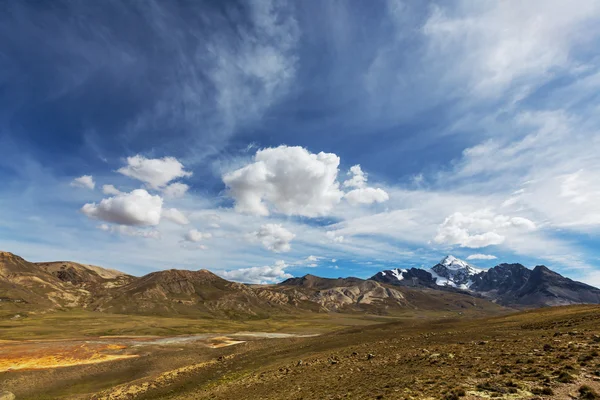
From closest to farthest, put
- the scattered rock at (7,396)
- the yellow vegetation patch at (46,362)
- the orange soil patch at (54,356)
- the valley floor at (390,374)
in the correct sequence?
the valley floor at (390,374), the scattered rock at (7,396), the yellow vegetation patch at (46,362), the orange soil patch at (54,356)

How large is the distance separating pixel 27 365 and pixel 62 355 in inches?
446

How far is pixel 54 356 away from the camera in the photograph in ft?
245

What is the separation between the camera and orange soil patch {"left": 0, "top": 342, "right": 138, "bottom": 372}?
217ft

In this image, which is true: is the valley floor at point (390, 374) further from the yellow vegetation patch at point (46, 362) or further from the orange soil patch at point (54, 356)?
the orange soil patch at point (54, 356)

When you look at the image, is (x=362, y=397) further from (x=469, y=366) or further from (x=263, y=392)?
Result: (x=263, y=392)

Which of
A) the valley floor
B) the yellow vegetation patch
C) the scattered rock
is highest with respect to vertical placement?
the valley floor

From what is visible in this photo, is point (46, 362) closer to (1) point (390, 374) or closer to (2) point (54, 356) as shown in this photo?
(2) point (54, 356)

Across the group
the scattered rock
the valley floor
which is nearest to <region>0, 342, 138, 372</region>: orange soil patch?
the valley floor

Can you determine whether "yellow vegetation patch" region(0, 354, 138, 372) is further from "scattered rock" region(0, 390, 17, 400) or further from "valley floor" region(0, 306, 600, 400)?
"scattered rock" region(0, 390, 17, 400)

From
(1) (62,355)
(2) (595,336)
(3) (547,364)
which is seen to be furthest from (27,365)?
(2) (595,336)

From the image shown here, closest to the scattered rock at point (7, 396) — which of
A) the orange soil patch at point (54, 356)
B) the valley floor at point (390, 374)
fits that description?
the valley floor at point (390, 374)

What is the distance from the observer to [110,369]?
65312 mm

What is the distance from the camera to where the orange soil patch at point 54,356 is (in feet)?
217

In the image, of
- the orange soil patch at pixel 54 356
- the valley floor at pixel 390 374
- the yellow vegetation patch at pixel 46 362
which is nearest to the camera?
the valley floor at pixel 390 374
